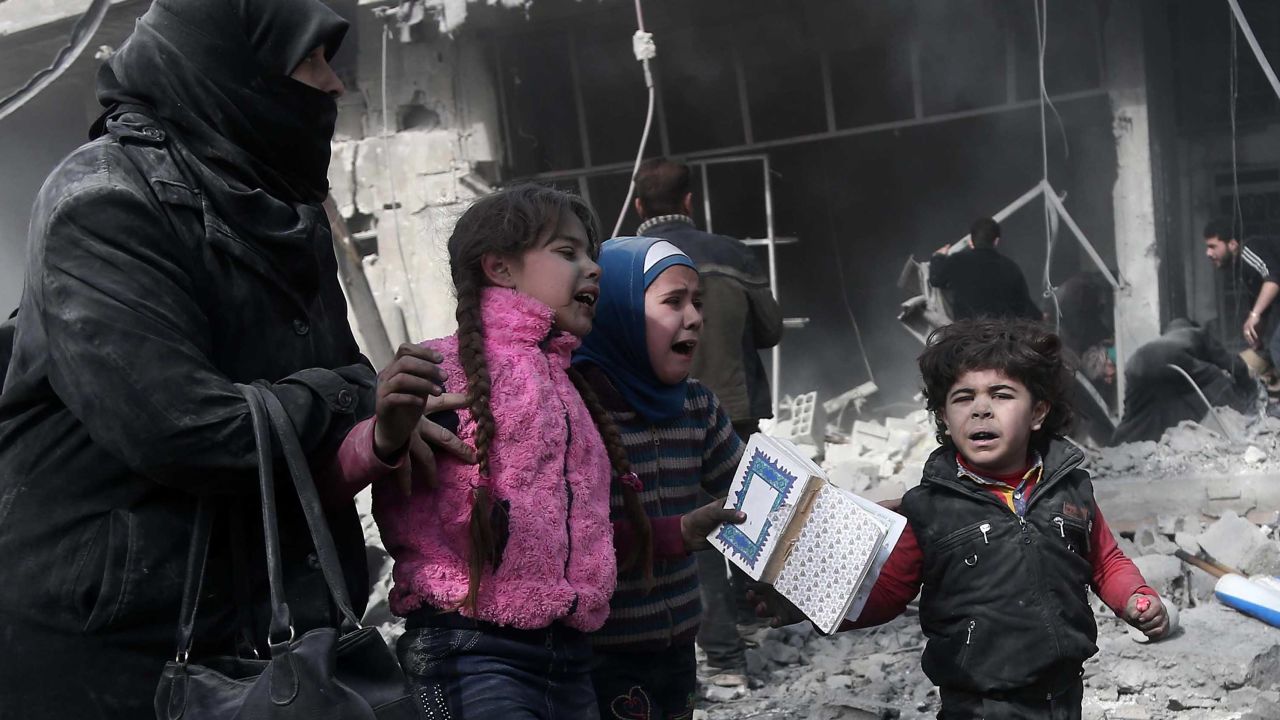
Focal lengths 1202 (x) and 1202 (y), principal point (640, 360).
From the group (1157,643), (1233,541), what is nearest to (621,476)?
(1157,643)

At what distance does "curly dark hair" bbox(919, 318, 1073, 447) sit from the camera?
2.87 m

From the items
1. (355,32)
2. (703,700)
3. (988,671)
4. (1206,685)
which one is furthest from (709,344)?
(355,32)

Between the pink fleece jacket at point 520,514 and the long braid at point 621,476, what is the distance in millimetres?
143

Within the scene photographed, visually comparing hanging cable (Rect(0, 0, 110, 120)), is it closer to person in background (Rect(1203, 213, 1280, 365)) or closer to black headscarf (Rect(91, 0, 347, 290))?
black headscarf (Rect(91, 0, 347, 290))

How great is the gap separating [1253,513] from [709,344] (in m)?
3.47

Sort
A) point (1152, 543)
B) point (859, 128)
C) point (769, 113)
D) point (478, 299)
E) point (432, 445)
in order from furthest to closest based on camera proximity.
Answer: point (769, 113)
point (859, 128)
point (1152, 543)
point (478, 299)
point (432, 445)

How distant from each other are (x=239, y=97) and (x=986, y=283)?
7.13 meters

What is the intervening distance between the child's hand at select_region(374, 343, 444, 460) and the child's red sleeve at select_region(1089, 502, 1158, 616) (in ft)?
5.59

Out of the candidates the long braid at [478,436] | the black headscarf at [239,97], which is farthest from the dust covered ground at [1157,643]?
the black headscarf at [239,97]

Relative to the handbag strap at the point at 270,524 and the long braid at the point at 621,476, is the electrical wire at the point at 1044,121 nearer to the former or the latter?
the long braid at the point at 621,476

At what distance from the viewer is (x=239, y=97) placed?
6.36ft

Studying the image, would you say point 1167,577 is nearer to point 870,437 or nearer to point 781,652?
point 781,652

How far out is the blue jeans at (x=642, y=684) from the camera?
8.52 feet

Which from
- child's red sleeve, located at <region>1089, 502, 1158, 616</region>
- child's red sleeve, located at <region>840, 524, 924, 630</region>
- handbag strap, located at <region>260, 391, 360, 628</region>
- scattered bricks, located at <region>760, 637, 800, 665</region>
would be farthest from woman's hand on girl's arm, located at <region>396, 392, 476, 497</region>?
scattered bricks, located at <region>760, 637, 800, 665</region>
